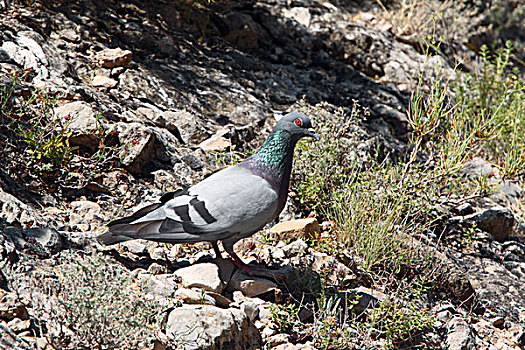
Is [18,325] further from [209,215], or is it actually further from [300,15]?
[300,15]

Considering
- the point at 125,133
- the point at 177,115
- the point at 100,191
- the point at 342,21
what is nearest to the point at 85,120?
the point at 125,133

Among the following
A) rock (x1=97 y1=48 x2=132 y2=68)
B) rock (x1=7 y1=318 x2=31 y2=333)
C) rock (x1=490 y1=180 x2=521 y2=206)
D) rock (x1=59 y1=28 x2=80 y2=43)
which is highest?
rock (x1=59 y1=28 x2=80 y2=43)

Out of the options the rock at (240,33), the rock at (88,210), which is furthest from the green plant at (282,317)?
the rock at (240,33)

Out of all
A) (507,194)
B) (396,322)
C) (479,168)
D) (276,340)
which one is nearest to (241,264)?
(276,340)

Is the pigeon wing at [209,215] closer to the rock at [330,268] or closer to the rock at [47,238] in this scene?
the rock at [47,238]

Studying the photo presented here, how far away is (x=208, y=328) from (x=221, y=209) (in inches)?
30.6

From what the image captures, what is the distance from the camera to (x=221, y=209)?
3.29 m

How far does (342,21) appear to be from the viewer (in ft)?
25.2

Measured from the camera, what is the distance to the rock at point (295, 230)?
418cm

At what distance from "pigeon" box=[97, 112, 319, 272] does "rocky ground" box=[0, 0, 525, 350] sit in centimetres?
24

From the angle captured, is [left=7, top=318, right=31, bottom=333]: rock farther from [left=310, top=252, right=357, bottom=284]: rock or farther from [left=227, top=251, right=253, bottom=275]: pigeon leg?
[left=310, top=252, right=357, bottom=284]: rock

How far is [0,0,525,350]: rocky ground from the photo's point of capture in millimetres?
2854

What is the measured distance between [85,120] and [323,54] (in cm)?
389

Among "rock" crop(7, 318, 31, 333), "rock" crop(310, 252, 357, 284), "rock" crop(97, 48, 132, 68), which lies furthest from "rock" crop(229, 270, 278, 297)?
"rock" crop(97, 48, 132, 68)
